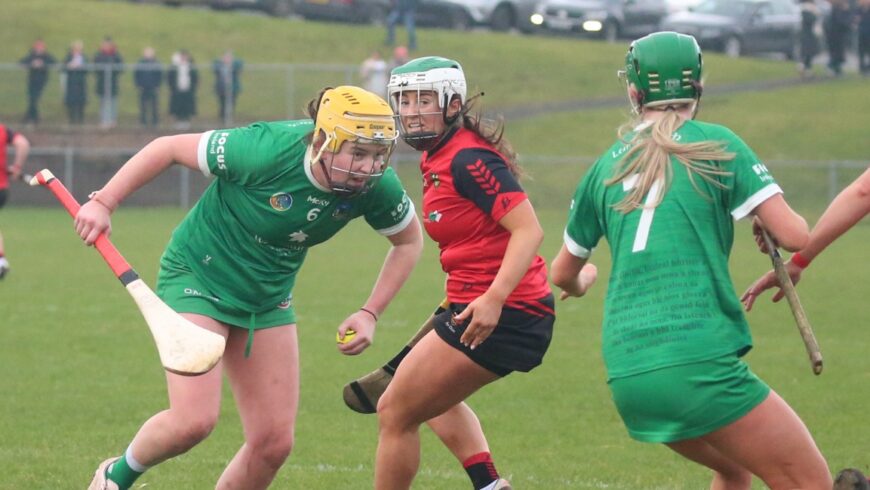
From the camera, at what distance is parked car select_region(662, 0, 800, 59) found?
Result: 122ft

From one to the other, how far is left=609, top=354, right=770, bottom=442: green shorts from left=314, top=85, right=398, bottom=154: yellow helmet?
60.0 inches

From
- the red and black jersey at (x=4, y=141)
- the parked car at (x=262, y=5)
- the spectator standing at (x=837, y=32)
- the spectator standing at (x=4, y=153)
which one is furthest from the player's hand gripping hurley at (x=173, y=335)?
the parked car at (x=262, y=5)

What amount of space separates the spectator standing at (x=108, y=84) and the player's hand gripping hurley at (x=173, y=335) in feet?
79.8

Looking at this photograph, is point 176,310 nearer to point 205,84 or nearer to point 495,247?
point 495,247

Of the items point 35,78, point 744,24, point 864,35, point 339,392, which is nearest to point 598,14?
point 744,24

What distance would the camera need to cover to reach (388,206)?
590 centimetres

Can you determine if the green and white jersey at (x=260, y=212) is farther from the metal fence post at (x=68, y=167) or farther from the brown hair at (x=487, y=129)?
the metal fence post at (x=68, y=167)

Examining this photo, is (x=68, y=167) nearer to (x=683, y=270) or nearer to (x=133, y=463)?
(x=133, y=463)

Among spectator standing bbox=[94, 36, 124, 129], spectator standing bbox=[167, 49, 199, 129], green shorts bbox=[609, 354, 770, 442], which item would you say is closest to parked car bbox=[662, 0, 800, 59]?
spectator standing bbox=[167, 49, 199, 129]

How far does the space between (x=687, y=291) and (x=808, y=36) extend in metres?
31.0

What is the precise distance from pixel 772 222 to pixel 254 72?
2682 centimetres

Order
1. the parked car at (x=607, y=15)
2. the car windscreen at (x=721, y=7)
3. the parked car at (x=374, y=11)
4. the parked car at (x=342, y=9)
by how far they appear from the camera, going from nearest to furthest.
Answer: the car windscreen at (x=721, y=7) → the parked car at (x=607, y=15) → the parked car at (x=374, y=11) → the parked car at (x=342, y=9)

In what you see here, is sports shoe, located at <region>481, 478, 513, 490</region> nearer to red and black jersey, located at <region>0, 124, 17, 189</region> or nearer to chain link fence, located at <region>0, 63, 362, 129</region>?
red and black jersey, located at <region>0, 124, 17, 189</region>

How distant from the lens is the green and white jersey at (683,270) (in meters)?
4.37
